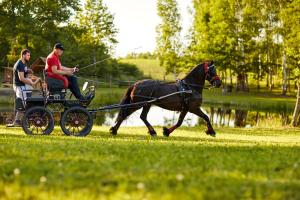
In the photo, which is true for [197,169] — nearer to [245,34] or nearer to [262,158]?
[262,158]

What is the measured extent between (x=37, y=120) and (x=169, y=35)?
203 ft

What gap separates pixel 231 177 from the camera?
6.39 m

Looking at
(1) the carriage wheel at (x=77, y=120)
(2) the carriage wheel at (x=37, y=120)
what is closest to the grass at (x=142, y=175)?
(2) the carriage wheel at (x=37, y=120)

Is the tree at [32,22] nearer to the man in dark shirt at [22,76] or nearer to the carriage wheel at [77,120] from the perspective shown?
the man in dark shirt at [22,76]

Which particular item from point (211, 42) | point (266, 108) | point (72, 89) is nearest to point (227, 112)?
point (266, 108)

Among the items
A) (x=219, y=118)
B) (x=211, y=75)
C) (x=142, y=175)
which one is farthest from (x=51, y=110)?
(x=219, y=118)

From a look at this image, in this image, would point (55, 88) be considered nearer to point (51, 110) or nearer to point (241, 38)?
point (51, 110)

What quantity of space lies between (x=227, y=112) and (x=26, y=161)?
115 feet

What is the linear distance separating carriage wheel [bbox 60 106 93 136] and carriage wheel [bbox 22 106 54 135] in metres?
0.48

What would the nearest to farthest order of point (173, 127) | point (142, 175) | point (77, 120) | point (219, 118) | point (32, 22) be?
point (142, 175) < point (77, 120) < point (173, 127) < point (219, 118) < point (32, 22)

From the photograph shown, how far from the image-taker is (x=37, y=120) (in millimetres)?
14359

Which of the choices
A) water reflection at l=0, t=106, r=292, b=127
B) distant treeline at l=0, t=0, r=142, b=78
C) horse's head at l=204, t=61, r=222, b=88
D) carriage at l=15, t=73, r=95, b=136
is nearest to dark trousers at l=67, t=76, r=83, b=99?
carriage at l=15, t=73, r=95, b=136

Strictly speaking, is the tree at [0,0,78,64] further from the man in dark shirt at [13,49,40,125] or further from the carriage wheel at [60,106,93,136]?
the carriage wheel at [60,106,93,136]

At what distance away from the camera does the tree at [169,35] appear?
2901 inches
